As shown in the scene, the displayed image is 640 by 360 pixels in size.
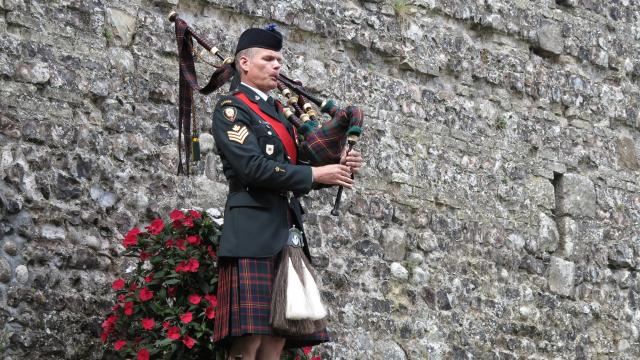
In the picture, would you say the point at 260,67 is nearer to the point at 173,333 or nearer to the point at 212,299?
the point at 212,299

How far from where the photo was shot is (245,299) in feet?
13.5

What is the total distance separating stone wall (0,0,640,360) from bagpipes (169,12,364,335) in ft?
1.62

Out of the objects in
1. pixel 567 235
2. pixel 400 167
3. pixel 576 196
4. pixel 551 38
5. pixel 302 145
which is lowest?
pixel 302 145

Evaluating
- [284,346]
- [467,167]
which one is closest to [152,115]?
[284,346]

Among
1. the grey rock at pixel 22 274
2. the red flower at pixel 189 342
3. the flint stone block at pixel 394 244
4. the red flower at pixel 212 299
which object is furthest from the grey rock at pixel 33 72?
the flint stone block at pixel 394 244

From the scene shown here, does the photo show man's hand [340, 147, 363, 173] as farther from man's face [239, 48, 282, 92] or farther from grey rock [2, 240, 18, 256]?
grey rock [2, 240, 18, 256]

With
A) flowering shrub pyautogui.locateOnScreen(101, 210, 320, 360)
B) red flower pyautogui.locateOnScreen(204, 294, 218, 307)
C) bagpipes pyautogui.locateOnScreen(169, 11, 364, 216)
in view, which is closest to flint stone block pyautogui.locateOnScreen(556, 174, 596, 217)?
bagpipes pyautogui.locateOnScreen(169, 11, 364, 216)

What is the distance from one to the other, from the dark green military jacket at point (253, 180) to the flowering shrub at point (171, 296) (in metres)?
0.34

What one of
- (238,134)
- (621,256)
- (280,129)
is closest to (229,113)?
(238,134)

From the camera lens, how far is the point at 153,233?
15.1 feet

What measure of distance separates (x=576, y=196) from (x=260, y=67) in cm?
349

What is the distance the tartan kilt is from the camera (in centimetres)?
411

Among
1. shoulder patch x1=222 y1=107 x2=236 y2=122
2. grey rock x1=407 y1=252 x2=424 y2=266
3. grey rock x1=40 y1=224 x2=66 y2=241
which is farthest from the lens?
grey rock x1=407 y1=252 x2=424 y2=266

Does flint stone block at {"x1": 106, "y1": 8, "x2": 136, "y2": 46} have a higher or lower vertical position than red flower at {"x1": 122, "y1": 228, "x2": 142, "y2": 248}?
higher
